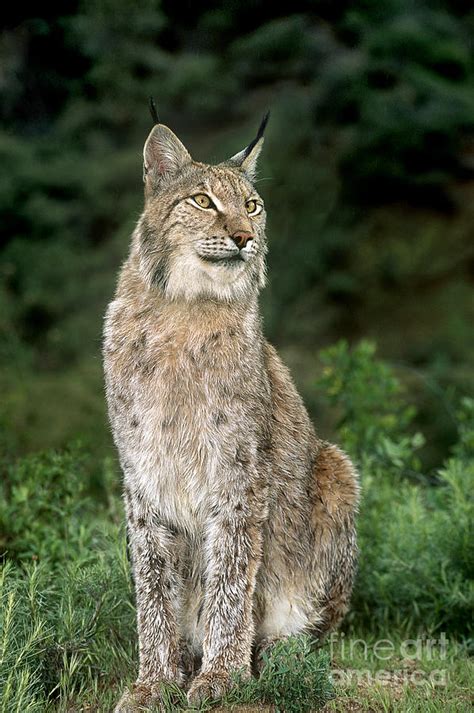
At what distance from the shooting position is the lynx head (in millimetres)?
4980

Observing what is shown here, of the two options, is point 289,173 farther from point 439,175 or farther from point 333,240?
point 439,175

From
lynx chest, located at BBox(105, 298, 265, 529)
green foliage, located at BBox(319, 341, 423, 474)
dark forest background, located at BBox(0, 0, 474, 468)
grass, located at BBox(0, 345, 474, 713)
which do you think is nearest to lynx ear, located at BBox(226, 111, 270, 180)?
lynx chest, located at BBox(105, 298, 265, 529)

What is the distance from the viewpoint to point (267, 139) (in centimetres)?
1072

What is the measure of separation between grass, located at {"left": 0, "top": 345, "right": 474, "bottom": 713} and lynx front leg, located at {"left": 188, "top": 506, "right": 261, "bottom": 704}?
0.20m

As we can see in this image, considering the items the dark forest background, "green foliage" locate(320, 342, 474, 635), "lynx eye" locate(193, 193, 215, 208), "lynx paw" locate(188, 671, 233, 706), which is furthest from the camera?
the dark forest background

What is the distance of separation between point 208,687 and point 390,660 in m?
1.22

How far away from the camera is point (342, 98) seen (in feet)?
35.5

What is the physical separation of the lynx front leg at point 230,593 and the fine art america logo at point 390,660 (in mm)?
546

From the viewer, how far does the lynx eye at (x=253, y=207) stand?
5.25 meters

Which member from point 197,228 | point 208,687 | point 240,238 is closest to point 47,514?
point 208,687

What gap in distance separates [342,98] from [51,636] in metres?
7.12

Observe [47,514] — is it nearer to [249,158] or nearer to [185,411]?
[185,411]

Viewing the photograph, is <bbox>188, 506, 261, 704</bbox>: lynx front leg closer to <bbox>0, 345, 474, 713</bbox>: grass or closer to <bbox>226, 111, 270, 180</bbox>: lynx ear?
<bbox>0, 345, 474, 713</bbox>: grass

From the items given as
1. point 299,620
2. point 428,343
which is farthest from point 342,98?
point 299,620
